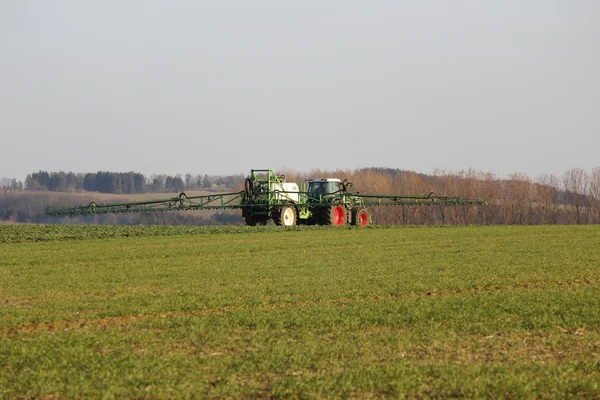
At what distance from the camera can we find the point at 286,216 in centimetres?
4309

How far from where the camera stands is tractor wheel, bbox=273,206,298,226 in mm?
42688

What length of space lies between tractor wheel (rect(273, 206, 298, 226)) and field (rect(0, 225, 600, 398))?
16.8 metres

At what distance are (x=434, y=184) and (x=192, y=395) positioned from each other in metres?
92.7

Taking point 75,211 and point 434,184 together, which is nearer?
point 75,211

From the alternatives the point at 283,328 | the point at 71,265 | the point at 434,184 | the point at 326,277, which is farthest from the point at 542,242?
the point at 434,184

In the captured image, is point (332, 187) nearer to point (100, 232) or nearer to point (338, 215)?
point (338, 215)

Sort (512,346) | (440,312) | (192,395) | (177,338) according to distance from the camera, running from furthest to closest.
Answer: (440,312)
(177,338)
(512,346)
(192,395)

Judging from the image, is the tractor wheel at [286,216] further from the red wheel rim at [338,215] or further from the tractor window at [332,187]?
the tractor window at [332,187]

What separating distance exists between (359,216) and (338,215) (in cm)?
163

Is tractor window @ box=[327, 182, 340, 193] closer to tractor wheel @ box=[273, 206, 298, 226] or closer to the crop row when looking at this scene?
tractor wheel @ box=[273, 206, 298, 226]

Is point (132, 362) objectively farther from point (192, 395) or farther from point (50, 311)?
point (50, 311)

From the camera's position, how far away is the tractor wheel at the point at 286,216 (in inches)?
1681

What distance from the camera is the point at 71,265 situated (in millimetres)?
24000

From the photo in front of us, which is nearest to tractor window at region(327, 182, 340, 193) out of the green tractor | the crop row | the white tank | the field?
the green tractor
